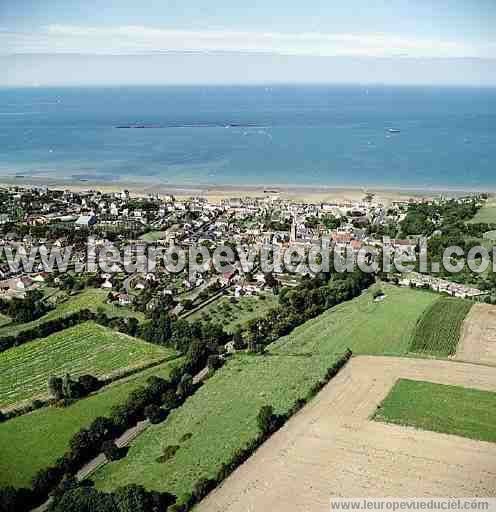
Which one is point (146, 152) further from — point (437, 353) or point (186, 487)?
point (186, 487)

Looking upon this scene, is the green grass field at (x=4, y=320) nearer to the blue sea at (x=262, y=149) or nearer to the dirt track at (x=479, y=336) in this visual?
the dirt track at (x=479, y=336)

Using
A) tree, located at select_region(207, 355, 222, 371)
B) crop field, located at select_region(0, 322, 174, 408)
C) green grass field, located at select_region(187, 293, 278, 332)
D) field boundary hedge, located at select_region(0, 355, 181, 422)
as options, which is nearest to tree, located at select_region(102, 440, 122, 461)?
field boundary hedge, located at select_region(0, 355, 181, 422)

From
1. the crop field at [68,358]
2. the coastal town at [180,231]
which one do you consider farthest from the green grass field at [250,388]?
the coastal town at [180,231]

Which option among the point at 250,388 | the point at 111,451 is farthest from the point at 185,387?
the point at 111,451

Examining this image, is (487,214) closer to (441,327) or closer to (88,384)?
(441,327)

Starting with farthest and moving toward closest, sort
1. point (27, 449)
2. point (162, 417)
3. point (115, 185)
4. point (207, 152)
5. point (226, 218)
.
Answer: point (207, 152) → point (115, 185) → point (226, 218) → point (162, 417) → point (27, 449)

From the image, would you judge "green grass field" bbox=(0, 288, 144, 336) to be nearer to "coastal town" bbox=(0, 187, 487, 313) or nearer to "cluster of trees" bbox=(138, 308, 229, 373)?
"coastal town" bbox=(0, 187, 487, 313)

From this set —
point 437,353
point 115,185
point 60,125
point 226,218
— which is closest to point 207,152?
point 115,185
